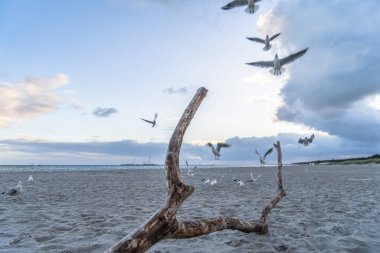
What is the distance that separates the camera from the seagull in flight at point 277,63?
21861 millimetres

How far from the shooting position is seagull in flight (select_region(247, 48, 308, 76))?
2186cm

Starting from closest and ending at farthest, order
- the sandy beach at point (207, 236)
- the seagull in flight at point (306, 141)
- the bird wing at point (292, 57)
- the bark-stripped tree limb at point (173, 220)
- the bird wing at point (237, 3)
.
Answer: the bark-stripped tree limb at point (173, 220) < the sandy beach at point (207, 236) < the bird wing at point (237, 3) < the bird wing at point (292, 57) < the seagull in flight at point (306, 141)

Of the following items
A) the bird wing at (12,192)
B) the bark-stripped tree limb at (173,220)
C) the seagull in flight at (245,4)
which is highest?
the seagull in flight at (245,4)

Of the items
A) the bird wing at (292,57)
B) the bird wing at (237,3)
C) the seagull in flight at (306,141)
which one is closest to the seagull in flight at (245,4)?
the bird wing at (237,3)

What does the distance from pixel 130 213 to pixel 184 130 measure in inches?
382

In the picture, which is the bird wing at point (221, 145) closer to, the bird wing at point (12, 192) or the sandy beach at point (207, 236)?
the sandy beach at point (207, 236)

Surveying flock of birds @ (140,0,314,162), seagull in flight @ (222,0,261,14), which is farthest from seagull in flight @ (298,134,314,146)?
seagull in flight @ (222,0,261,14)

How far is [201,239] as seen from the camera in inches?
406

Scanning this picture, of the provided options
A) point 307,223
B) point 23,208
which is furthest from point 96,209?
point 307,223

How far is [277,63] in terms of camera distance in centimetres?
2230

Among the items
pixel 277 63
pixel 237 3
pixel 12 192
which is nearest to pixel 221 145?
pixel 277 63

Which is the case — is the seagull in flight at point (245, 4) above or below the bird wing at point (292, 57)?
above

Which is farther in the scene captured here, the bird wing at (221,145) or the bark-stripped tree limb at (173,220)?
the bird wing at (221,145)

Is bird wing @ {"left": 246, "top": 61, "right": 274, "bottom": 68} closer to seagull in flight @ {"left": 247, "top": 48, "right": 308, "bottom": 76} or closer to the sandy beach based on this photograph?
seagull in flight @ {"left": 247, "top": 48, "right": 308, "bottom": 76}
